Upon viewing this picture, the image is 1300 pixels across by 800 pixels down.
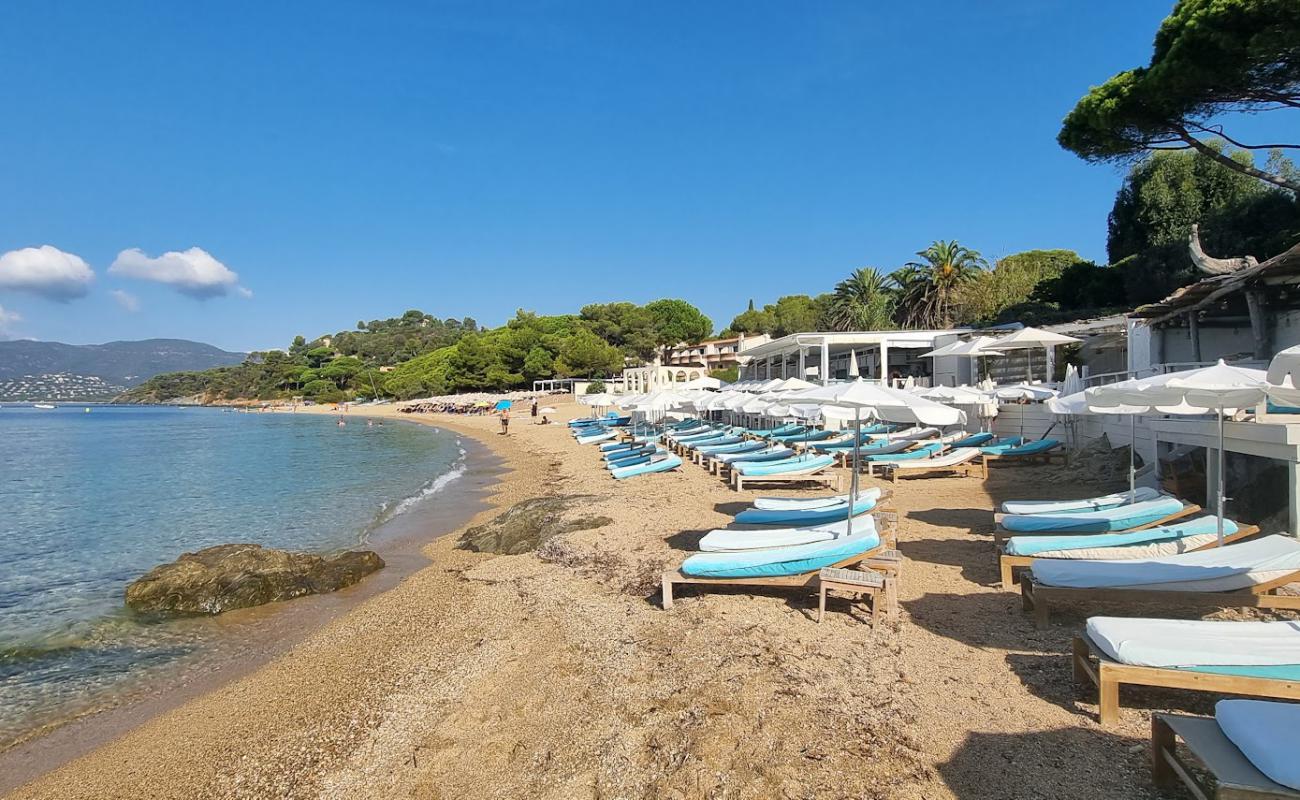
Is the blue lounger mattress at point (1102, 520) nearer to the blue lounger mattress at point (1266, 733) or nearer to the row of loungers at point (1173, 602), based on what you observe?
the row of loungers at point (1173, 602)

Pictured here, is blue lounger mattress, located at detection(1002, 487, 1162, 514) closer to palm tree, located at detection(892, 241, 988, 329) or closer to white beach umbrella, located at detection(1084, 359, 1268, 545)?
white beach umbrella, located at detection(1084, 359, 1268, 545)

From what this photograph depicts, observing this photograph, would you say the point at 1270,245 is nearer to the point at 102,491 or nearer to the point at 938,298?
the point at 938,298

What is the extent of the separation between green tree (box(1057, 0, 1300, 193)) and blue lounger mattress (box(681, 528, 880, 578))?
12575mm

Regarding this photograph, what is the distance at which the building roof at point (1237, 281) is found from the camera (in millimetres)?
8266

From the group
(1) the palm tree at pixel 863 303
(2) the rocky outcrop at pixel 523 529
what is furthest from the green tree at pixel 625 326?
(2) the rocky outcrop at pixel 523 529

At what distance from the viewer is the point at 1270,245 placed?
18.9 metres

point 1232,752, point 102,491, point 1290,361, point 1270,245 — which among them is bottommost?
point 102,491

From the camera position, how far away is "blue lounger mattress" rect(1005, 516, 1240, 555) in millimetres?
5762

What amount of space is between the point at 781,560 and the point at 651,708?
1.98 metres

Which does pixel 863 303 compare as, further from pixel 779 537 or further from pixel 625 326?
pixel 779 537

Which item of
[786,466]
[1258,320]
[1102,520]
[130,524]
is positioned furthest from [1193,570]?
[130,524]

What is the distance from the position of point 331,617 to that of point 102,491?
55.6ft

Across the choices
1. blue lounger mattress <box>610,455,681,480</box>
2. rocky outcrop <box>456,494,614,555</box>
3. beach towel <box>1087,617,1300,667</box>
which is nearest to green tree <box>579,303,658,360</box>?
blue lounger mattress <box>610,455,681,480</box>

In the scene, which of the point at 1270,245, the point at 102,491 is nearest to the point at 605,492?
the point at 102,491
